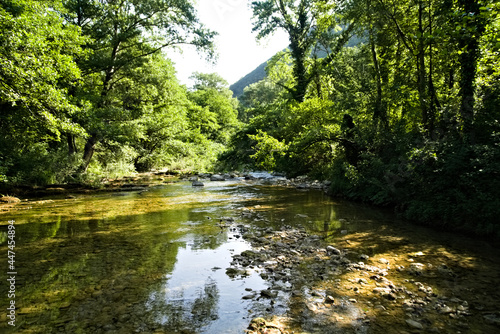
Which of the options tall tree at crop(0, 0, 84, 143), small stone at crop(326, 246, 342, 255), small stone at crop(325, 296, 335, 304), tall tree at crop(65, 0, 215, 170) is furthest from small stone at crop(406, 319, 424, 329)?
tall tree at crop(65, 0, 215, 170)

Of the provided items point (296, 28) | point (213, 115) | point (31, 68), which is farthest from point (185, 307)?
point (213, 115)

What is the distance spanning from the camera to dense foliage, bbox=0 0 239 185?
10.8m

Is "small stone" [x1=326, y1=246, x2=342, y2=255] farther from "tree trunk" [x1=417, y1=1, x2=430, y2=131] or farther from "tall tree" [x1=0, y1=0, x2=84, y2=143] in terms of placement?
"tall tree" [x1=0, y1=0, x2=84, y2=143]

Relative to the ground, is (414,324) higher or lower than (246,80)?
lower

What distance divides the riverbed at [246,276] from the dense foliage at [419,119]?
138 centimetres

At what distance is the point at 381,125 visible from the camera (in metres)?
12.5

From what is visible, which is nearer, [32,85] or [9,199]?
[32,85]

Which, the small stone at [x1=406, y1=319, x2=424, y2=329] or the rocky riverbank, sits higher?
the small stone at [x1=406, y1=319, x2=424, y2=329]

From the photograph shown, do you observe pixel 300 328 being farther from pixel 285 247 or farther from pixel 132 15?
pixel 132 15

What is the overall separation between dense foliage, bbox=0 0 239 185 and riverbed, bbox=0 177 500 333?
5600mm

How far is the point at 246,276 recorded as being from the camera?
494cm

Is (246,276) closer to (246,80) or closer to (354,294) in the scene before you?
(354,294)

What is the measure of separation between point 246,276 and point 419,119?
35.8 feet

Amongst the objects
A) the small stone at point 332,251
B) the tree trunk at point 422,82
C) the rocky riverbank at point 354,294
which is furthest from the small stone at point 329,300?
the tree trunk at point 422,82
